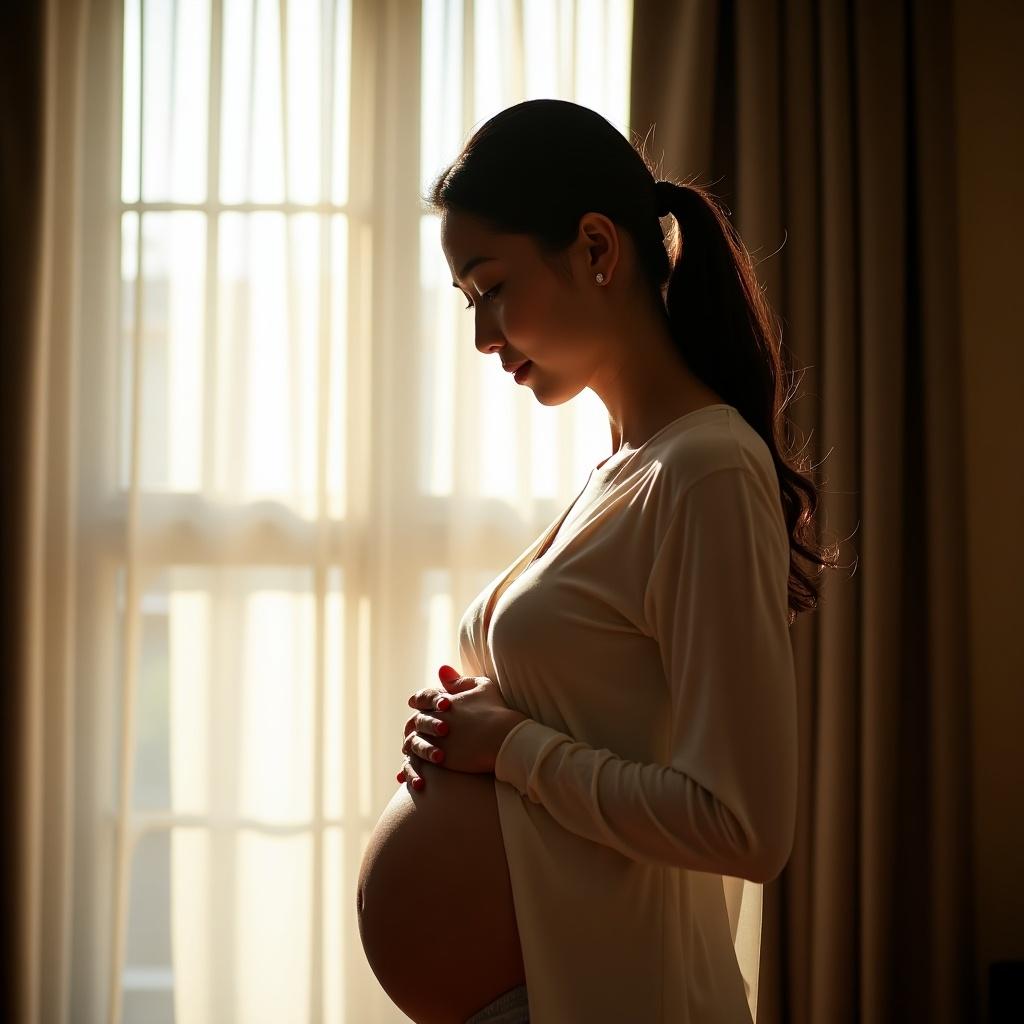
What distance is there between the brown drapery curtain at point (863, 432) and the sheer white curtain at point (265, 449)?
302 mm

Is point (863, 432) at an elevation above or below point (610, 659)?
above

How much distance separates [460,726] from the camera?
3.40ft

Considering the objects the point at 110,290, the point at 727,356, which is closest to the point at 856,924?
the point at 727,356

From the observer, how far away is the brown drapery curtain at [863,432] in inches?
75.8

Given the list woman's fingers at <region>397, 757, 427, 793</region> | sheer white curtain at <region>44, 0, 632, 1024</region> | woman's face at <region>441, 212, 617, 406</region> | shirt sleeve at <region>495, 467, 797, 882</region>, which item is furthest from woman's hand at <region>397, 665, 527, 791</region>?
sheer white curtain at <region>44, 0, 632, 1024</region>

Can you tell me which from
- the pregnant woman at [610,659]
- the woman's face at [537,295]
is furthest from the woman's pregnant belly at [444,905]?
the woman's face at [537,295]

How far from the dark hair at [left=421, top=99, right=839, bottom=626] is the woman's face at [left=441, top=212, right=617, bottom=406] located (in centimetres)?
2

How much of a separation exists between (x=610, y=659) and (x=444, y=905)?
29 cm

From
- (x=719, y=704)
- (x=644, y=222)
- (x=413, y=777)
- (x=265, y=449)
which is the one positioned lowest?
(x=413, y=777)

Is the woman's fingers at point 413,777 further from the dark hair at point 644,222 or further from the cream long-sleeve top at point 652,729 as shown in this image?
the dark hair at point 644,222

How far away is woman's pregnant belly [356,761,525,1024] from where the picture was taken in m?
0.98

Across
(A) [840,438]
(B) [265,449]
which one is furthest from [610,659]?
(B) [265,449]

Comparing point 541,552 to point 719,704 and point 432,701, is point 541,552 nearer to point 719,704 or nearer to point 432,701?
point 432,701

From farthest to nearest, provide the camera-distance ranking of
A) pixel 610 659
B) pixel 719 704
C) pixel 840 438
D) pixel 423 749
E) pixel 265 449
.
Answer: pixel 265 449
pixel 840 438
pixel 423 749
pixel 610 659
pixel 719 704
